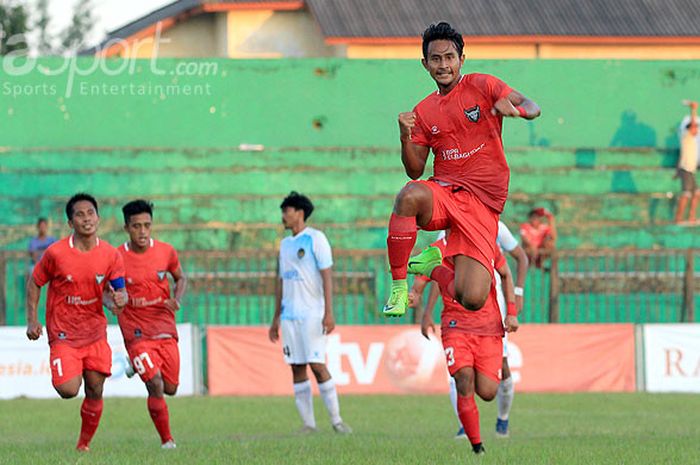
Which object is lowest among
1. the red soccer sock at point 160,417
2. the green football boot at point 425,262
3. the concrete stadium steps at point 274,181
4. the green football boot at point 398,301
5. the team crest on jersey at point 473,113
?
the red soccer sock at point 160,417

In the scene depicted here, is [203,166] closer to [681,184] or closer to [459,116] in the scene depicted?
[681,184]

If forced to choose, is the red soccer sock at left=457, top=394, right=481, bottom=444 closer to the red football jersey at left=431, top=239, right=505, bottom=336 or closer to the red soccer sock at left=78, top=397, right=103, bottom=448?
the red football jersey at left=431, top=239, right=505, bottom=336

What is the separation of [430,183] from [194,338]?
1100cm

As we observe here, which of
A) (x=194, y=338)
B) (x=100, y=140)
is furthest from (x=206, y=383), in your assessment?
(x=100, y=140)

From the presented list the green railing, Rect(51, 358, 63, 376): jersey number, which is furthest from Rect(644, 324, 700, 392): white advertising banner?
Rect(51, 358, 63, 376): jersey number

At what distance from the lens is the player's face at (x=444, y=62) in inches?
386

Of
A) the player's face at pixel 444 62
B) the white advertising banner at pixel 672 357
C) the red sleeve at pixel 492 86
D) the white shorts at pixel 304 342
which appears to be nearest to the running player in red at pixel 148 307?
the white shorts at pixel 304 342

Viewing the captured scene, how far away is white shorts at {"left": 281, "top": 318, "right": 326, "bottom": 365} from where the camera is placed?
1490 cm

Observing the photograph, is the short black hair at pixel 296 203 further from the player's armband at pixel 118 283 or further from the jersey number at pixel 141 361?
the player's armband at pixel 118 283

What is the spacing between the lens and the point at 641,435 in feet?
46.6

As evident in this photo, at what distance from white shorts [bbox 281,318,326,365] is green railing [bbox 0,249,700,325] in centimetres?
678

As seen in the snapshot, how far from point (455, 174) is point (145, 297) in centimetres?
426

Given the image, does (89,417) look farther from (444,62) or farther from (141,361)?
(444,62)

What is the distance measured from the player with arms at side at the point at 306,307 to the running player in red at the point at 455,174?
4.75m
